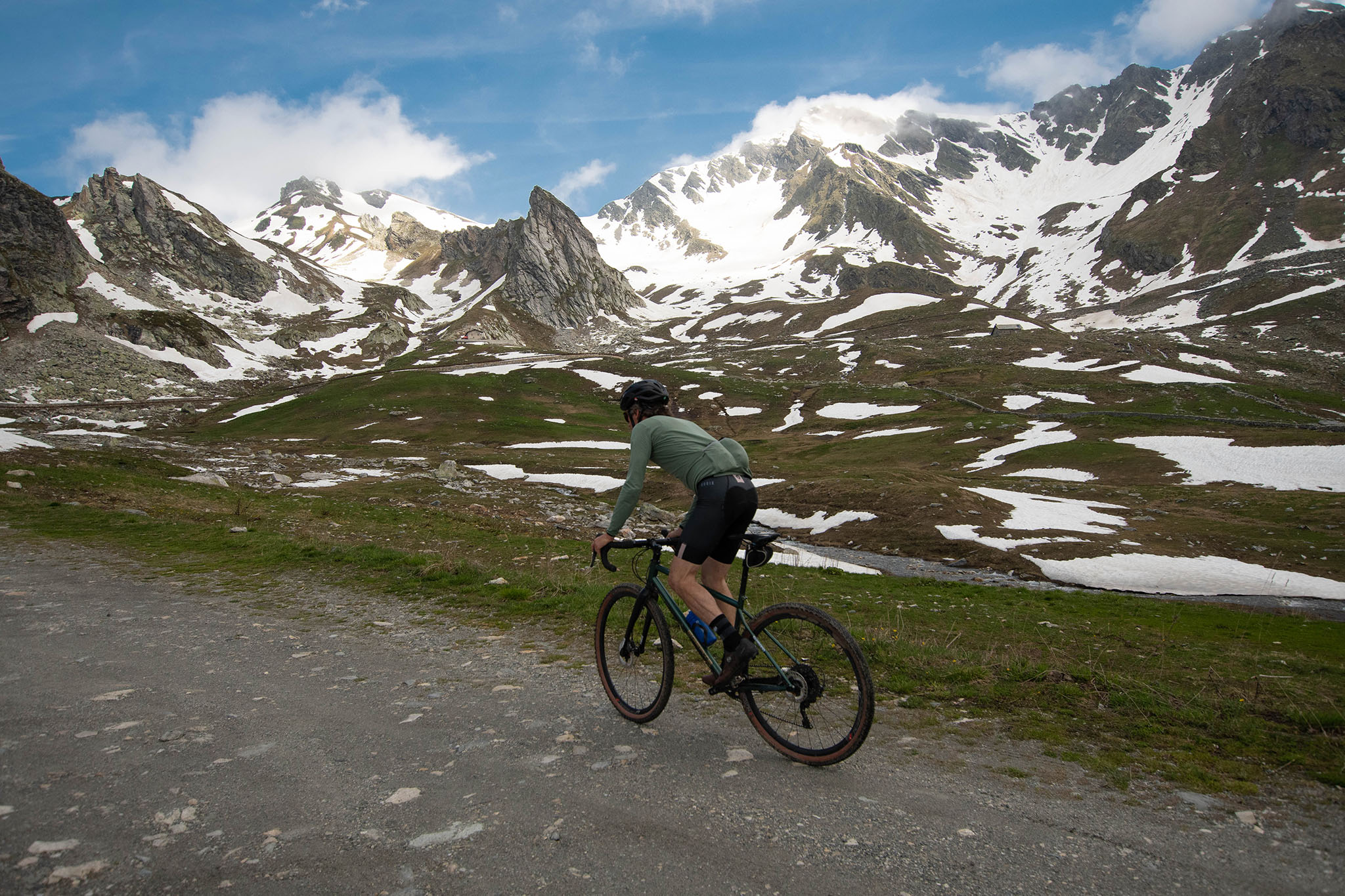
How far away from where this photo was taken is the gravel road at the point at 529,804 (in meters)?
4.34

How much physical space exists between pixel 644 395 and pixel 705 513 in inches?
67.7

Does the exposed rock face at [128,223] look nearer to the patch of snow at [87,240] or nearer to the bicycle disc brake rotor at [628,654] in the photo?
the patch of snow at [87,240]

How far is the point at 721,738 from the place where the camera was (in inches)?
271

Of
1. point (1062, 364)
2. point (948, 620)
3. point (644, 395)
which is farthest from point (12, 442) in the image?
point (1062, 364)

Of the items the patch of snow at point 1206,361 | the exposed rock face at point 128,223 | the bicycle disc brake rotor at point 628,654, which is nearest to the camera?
the bicycle disc brake rotor at point 628,654

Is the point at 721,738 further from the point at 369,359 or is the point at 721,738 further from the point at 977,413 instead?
the point at 369,359

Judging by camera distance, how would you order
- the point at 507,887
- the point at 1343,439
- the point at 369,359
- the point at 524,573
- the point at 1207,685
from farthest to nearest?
the point at 369,359 < the point at 1343,439 < the point at 524,573 < the point at 1207,685 < the point at 507,887

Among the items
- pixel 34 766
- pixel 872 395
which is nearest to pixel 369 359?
pixel 872 395

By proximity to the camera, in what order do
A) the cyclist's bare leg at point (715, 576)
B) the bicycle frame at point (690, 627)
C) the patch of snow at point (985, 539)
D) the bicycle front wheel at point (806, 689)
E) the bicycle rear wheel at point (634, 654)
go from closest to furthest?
the bicycle front wheel at point (806, 689) → the bicycle frame at point (690, 627) → the cyclist's bare leg at point (715, 576) → the bicycle rear wheel at point (634, 654) → the patch of snow at point (985, 539)

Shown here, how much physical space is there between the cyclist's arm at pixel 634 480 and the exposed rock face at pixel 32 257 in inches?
6900

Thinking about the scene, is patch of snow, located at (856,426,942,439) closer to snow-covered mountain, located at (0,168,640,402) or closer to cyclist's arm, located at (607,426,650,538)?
cyclist's arm, located at (607,426,650,538)

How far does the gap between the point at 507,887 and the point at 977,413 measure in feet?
311

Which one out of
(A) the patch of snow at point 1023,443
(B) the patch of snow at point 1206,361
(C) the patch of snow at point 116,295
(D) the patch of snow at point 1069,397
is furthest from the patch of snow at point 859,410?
(C) the patch of snow at point 116,295

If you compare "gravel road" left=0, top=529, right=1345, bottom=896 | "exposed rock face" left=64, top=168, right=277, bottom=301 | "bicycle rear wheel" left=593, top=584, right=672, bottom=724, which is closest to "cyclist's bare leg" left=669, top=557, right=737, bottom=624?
"bicycle rear wheel" left=593, top=584, right=672, bottom=724
